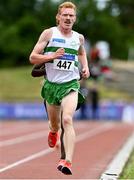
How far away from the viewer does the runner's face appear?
33.9 feet

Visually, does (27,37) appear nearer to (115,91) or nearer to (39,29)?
(39,29)

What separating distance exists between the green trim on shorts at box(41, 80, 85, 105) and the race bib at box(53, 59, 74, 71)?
20 cm

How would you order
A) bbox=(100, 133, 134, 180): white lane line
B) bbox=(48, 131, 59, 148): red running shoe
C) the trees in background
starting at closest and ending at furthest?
bbox=(100, 133, 134, 180): white lane line
bbox=(48, 131, 59, 148): red running shoe
the trees in background

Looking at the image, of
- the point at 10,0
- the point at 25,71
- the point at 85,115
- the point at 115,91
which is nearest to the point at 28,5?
the point at 10,0

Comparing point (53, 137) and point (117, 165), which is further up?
point (53, 137)

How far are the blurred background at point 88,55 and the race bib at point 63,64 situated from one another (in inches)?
1080

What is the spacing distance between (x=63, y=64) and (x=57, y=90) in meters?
0.38

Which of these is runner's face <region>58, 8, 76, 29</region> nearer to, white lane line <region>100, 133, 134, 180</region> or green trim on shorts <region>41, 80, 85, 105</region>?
green trim on shorts <region>41, 80, 85, 105</region>

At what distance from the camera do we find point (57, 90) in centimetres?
1059

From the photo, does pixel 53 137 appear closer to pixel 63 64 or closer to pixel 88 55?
pixel 63 64

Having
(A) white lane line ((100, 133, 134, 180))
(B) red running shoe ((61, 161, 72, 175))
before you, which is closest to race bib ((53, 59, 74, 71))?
(B) red running shoe ((61, 161, 72, 175))

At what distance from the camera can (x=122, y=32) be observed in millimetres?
66500

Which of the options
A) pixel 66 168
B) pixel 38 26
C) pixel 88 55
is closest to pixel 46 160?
pixel 66 168

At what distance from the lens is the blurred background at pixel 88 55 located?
128 ft
